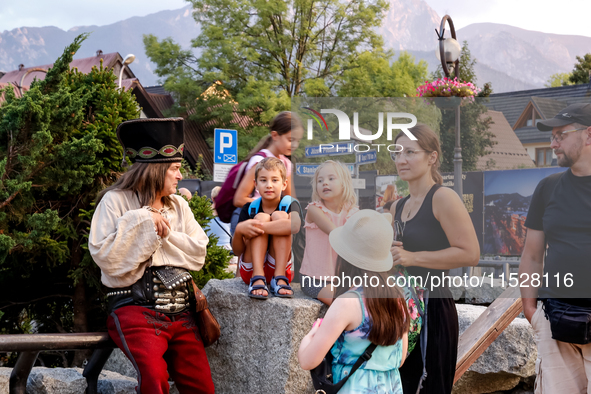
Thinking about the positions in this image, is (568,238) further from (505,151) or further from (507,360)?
(507,360)

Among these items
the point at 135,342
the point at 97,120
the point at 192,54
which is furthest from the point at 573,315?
the point at 192,54

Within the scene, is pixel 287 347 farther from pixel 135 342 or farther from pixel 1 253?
pixel 1 253

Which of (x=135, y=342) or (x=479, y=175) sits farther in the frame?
(x=135, y=342)

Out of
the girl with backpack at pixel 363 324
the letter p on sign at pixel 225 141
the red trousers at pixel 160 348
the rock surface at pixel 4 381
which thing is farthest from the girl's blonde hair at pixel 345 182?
the letter p on sign at pixel 225 141

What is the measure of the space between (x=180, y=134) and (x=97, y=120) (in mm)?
1163

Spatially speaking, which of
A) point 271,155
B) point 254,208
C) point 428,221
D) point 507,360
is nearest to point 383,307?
point 428,221

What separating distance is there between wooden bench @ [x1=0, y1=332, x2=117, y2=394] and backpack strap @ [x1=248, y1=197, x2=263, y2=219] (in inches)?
43.7

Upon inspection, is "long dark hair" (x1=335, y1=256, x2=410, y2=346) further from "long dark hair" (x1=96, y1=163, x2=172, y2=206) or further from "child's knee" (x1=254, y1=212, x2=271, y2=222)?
"long dark hair" (x1=96, y1=163, x2=172, y2=206)

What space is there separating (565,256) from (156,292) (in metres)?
2.07

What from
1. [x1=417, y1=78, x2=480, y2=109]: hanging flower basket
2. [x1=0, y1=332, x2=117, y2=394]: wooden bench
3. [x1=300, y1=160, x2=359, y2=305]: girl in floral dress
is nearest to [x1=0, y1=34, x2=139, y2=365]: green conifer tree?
[x1=0, y1=332, x2=117, y2=394]: wooden bench

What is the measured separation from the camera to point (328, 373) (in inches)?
96.3

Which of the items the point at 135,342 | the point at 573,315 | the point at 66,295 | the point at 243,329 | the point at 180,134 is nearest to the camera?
the point at 573,315

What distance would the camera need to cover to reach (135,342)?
10.3 feet

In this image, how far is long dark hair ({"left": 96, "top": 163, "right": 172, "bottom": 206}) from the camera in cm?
335
